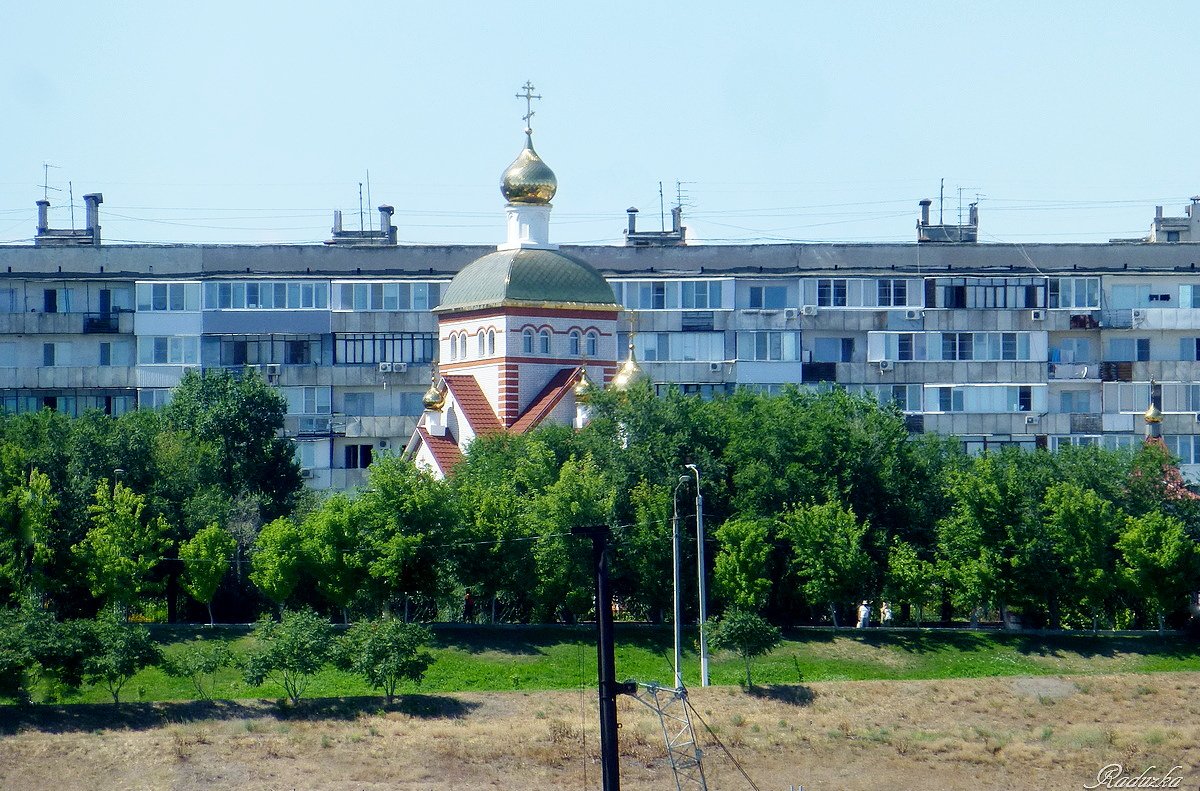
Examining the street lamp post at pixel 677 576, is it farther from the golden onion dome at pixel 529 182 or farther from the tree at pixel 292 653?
the golden onion dome at pixel 529 182

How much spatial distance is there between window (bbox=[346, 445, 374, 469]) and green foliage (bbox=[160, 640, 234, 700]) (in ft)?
80.5

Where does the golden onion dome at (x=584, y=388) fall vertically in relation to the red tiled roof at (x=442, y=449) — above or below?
above

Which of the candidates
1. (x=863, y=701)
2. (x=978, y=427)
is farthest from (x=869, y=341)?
(x=863, y=701)

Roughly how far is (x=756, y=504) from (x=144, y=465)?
701 inches

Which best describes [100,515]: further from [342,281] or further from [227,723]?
[342,281]

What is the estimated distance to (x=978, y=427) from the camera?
262 ft

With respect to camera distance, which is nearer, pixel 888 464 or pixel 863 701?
pixel 863 701

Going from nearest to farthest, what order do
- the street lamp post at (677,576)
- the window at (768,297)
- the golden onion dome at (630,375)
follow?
1. the street lamp post at (677,576)
2. the golden onion dome at (630,375)
3. the window at (768,297)

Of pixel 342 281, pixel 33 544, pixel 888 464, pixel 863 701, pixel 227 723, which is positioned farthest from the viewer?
pixel 342 281

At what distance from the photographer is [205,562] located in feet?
197

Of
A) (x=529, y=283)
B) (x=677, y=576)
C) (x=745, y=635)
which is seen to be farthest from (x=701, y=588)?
(x=529, y=283)

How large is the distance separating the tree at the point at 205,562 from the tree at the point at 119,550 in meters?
0.93

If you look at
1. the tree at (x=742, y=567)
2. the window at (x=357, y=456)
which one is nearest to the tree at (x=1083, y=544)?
the tree at (x=742, y=567)

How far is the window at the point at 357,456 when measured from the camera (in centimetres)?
7944
